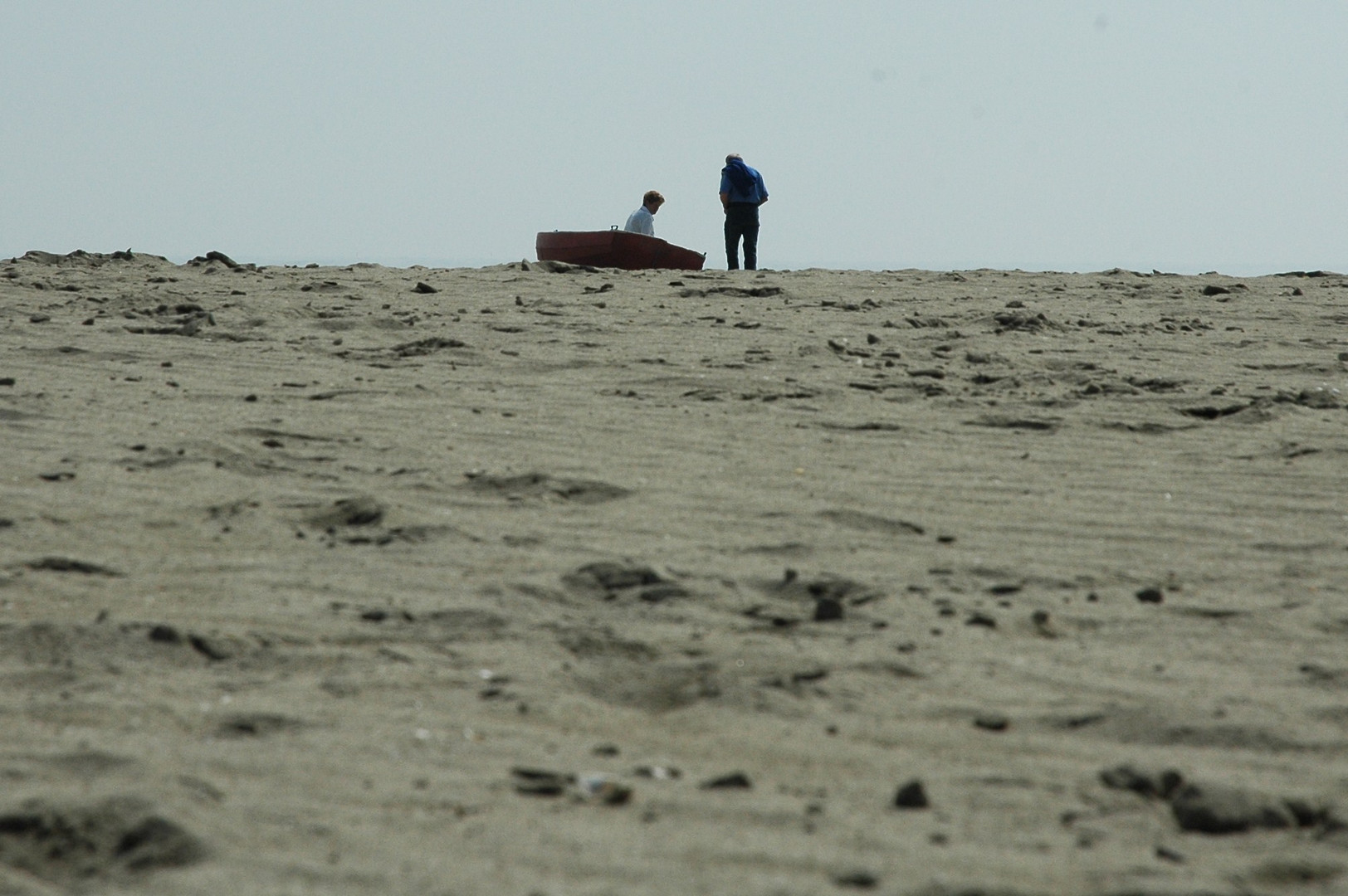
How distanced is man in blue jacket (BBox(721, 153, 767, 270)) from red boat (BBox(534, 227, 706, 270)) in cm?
94

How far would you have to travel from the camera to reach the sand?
2330mm

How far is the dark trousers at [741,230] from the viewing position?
1427 cm

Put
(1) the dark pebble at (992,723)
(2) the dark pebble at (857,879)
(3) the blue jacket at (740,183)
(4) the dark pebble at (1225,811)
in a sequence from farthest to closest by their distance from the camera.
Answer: (3) the blue jacket at (740,183) → (1) the dark pebble at (992,723) → (4) the dark pebble at (1225,811) → (2) the dark pebble at (857,879)

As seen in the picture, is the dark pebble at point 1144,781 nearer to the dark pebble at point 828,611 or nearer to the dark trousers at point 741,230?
the dark pebble at point 828,611

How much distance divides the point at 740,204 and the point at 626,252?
157cm

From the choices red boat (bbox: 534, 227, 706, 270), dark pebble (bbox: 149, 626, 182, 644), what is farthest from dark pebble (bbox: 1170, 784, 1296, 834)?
red boat (bbox: 534, 227, 706, 270)

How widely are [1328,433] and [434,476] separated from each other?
3.39 metres

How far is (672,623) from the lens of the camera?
3432mm

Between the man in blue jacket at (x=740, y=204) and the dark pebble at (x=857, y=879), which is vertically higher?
the man in blue jacket at (x=740, y=204)

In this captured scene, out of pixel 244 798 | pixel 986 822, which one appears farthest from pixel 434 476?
pixel 986 822

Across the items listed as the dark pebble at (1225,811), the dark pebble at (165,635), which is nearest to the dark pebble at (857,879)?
the dark pebble at (1225,811)

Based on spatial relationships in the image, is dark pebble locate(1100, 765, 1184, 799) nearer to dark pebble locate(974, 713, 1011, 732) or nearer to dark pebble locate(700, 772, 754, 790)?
dark pebble locate(974, 713, 1011, 732)

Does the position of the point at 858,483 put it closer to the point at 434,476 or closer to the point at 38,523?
the point at 434,476

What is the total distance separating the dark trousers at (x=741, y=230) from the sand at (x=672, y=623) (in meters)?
7.27
